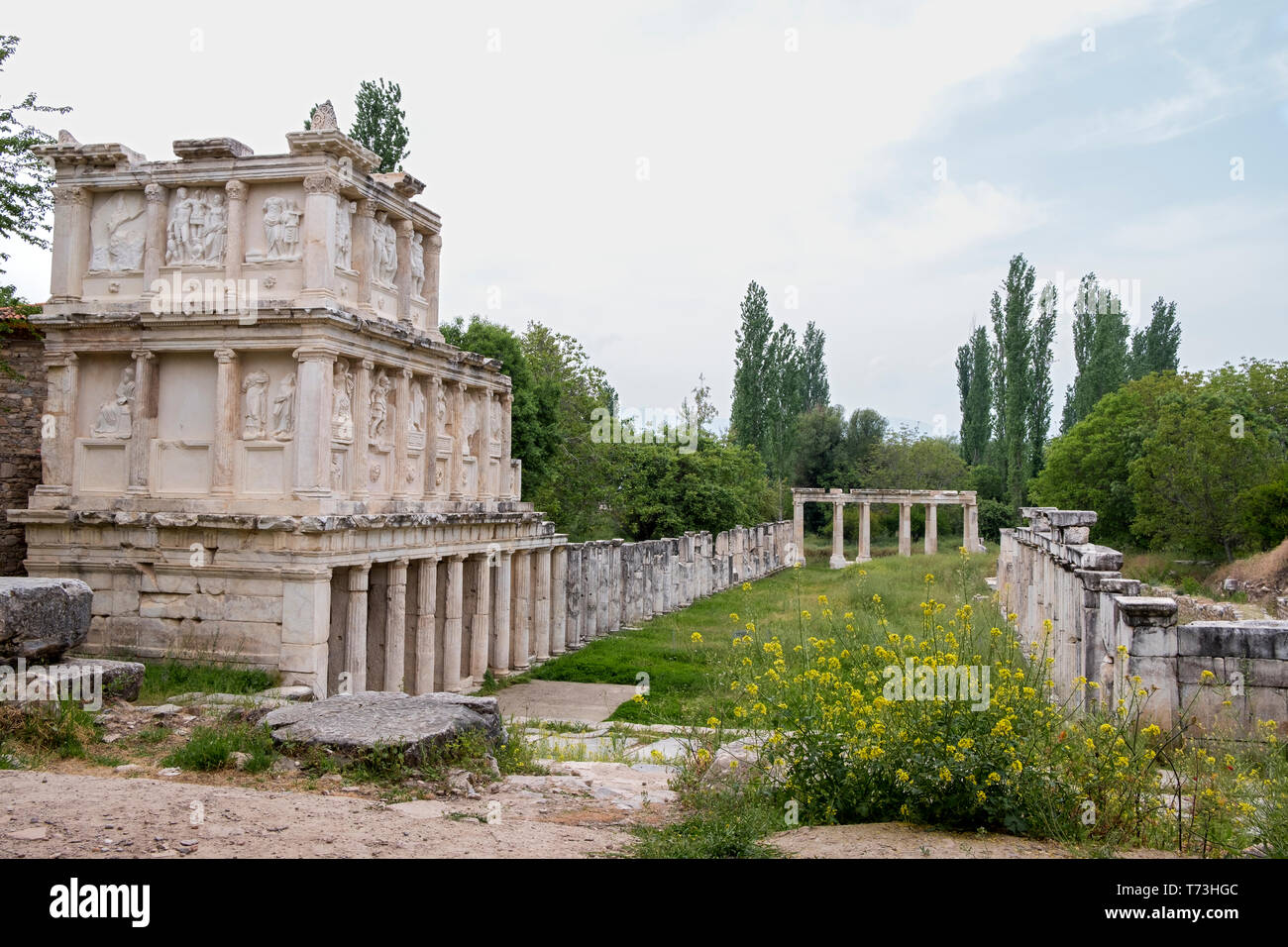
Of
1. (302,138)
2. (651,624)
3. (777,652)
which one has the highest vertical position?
(302,138)

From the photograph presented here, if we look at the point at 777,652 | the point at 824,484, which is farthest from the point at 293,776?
the point at 824,484

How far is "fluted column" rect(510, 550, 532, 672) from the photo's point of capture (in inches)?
789

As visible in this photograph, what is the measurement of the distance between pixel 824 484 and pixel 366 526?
49.3 meters

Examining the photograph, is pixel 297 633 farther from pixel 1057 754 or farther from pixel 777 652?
pixel 1057 754

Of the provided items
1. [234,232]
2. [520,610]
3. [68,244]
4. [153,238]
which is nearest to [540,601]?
[520,610]

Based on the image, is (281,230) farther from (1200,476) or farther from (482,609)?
(1200,476)

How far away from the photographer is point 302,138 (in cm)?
1388

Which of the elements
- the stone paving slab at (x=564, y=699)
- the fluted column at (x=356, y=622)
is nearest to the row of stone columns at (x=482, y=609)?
the fluted column at (x=356, y=622)

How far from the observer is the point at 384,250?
52.7 feet

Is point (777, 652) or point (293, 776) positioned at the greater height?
point (777, 652)

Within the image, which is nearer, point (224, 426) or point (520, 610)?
point (224, 426)

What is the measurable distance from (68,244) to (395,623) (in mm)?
7256

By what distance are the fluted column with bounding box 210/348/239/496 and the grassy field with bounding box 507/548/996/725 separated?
6608mm

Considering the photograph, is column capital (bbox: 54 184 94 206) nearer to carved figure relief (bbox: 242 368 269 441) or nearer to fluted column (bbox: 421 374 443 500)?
carved figure relief (bbox: 242 368 269 441)
